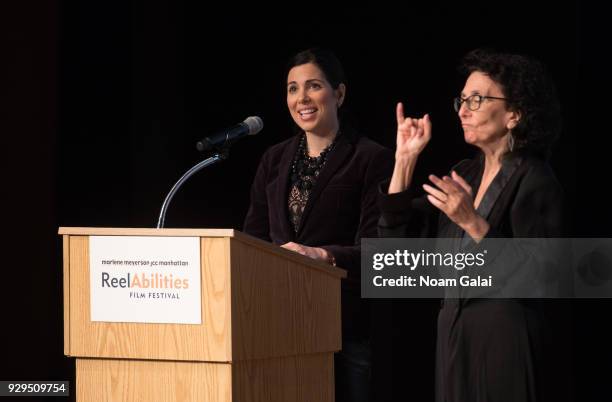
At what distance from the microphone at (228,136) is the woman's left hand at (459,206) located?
1.81 feet

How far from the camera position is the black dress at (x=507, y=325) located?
2711 millimetres

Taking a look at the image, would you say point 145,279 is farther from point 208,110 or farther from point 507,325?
point 208,110

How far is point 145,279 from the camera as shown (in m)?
2.23

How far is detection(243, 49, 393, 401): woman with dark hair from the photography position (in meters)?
→ 3.12

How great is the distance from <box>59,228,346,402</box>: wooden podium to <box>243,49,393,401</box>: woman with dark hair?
59cm

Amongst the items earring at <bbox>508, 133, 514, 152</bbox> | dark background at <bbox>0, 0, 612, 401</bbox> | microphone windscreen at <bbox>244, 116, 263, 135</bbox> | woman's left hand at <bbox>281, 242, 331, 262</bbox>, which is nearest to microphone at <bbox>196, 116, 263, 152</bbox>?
microphone windscreen at <bbox>244, 116, 263, 135</bbox>

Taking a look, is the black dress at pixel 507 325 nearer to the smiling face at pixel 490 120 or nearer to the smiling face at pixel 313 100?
the smiling face at pixel 490 120

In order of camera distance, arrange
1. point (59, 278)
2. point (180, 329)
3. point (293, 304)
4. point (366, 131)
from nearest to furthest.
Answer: point (180, 329) → point (293, 304) → point (366, 131) → point (59, 278)

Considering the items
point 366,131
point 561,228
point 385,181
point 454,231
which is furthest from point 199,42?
point 561,228

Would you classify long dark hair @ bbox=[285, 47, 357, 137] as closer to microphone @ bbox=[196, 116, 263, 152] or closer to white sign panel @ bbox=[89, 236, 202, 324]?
microphone @ bbox=[196, 116, 263, 152]

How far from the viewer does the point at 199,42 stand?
4.23 metres

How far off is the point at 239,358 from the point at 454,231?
0.96m

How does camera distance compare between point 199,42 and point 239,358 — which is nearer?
point 239,358

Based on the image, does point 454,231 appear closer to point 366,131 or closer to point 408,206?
point 408,206
